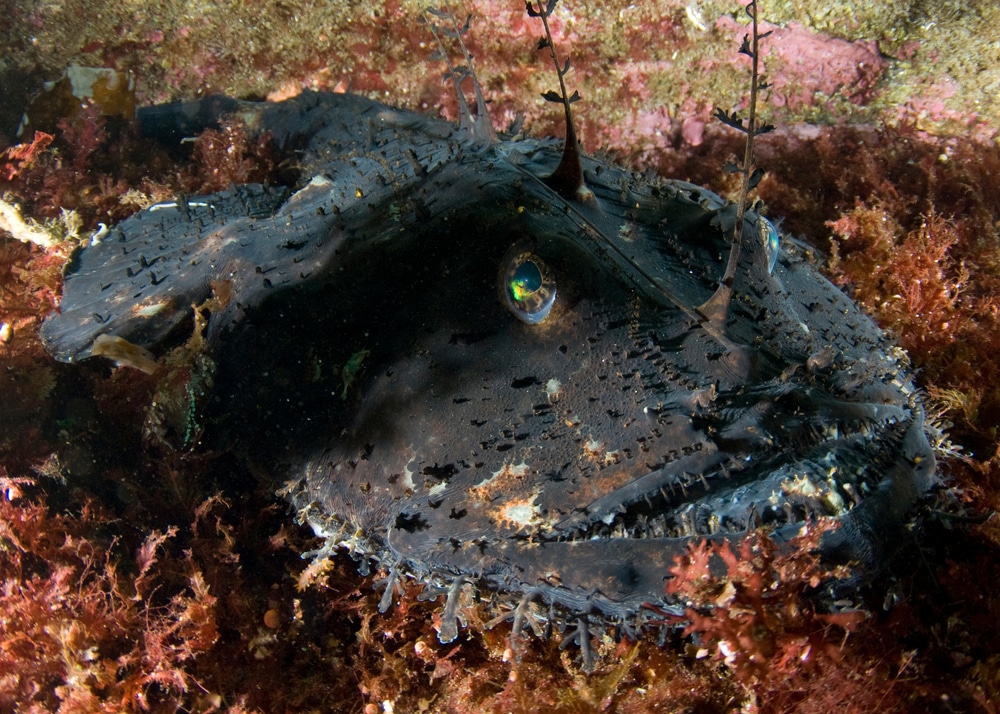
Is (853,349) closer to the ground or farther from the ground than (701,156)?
closer to the ground

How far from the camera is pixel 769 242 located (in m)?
3.10

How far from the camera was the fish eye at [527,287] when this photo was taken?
2.49 metres

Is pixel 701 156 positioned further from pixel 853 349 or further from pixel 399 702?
pixel 399 702

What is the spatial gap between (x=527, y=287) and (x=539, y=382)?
1.39ft

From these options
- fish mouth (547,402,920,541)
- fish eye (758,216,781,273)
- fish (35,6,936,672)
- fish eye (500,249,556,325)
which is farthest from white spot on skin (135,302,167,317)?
fish eye (758,216,781,273)

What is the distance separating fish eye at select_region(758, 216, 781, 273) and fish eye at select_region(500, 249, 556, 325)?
1.30 meters

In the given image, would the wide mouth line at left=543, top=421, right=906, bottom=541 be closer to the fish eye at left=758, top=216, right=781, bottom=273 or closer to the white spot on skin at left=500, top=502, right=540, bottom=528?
the white spot on skin at left=500, top=502, right=540, bottom=528

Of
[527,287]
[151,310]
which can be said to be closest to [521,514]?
[527,287]

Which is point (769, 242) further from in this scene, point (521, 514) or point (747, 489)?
point (521, 514)

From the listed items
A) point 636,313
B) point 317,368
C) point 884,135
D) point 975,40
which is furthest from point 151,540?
point 975,40

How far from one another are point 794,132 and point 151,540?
577cm

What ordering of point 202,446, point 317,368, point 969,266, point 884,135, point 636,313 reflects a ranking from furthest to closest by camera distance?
point 884,135
point 969,266
point 202,446
point 317,368
point 636,313

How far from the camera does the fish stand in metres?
2.24

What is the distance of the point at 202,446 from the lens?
10.8 feet
